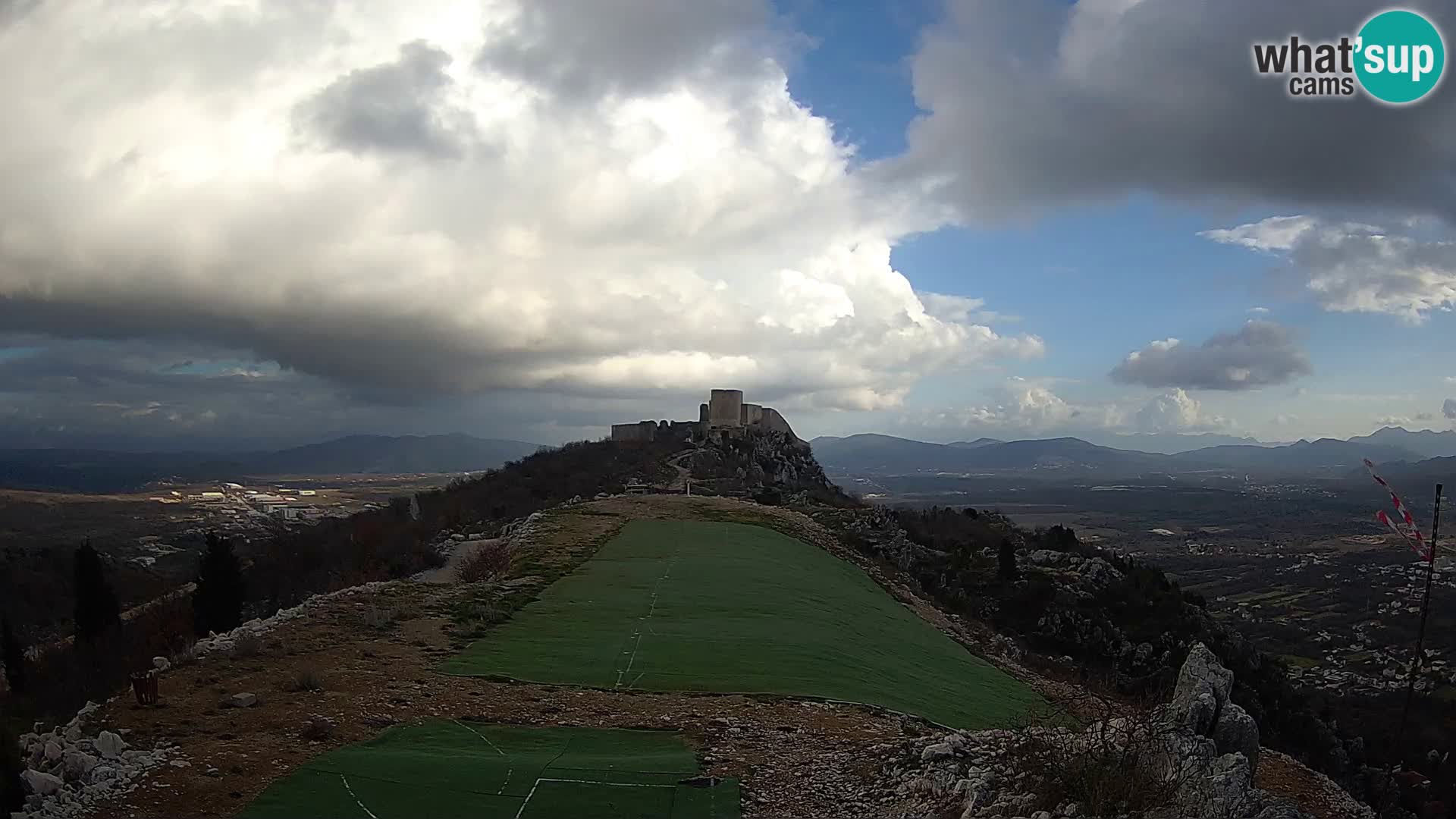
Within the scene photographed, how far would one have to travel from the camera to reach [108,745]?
8.26m

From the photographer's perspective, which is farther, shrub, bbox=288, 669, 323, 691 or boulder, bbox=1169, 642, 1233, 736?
shrub, bbox=288, 669, 323, 691

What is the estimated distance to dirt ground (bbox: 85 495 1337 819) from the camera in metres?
8.41

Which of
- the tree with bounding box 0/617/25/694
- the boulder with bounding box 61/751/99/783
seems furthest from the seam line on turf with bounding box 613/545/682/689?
the tree with bounding box 0/617/25/694

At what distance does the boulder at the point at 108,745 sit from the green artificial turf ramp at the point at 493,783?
1.55 m

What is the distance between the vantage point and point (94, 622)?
26.2 m

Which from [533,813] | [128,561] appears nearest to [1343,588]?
[533,813]

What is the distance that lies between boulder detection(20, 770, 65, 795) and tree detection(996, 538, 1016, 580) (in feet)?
126

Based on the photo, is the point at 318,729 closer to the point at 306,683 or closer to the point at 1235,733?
the point at 306,683

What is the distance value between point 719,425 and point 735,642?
6497 centimetres

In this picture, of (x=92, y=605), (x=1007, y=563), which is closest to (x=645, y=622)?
(x=92, y=605)

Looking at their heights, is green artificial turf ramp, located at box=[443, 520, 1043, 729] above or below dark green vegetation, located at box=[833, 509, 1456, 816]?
Result: above

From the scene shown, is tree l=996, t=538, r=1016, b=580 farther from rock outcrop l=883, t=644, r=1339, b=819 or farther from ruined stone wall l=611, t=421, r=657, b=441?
ruined stone wall l=611, t=421, r=657, b=441

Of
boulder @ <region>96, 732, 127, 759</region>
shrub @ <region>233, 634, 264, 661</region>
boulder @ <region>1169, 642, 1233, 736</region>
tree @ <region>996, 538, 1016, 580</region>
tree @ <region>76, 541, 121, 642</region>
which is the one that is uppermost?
boulder @ <region>1169, 642, 1233, 736</region>

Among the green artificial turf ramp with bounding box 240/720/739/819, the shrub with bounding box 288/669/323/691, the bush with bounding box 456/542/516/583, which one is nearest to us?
the green artificial turf ramp with bounding box 240/720/739/819
